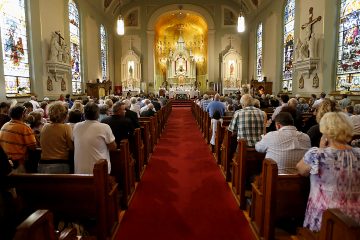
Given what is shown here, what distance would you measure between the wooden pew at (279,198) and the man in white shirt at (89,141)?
1.76 meters

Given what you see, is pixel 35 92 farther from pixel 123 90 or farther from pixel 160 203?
pixel 123 90

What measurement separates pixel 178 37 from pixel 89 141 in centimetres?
2285

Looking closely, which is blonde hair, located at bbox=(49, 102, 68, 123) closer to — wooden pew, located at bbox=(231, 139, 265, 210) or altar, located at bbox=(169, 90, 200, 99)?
wooden pew, located at bbox=(231, 139, 265, 210)

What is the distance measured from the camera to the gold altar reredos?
22641 mm

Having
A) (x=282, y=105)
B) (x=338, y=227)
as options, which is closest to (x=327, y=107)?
(x=338, y=227)

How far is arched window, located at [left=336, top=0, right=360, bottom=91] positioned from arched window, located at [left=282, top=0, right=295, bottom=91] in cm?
373

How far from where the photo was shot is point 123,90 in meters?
20.7

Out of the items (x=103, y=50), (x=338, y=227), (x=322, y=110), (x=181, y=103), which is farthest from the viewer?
(x=181, y=103)

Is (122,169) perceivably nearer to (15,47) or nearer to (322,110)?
(322,110)

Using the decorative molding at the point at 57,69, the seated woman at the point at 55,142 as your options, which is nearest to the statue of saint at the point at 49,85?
the decorative molding at the point at 57,69

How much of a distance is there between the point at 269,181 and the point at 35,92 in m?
9.90

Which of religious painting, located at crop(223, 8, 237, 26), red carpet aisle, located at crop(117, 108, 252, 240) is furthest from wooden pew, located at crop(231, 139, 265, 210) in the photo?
religious painting, located at crop(223, 8, 237, 26)

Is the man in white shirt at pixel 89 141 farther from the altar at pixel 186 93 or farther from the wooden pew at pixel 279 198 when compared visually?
the altar at pixel 186 93

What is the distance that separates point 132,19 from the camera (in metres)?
21.0
